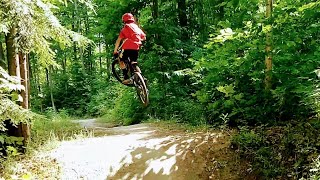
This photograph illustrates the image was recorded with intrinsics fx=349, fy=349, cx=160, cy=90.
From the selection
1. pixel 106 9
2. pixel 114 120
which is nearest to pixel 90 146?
pixel 106 9

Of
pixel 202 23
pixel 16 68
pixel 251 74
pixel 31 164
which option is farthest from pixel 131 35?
pixel 202 23

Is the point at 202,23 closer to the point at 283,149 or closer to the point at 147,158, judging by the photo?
the point at 147,158

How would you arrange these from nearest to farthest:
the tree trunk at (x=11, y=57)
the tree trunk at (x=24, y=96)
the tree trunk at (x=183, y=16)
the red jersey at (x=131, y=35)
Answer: the tree trunk at (x=11, y=57), the tree trunk at (x=24, y=96), the red jersey at (x=131, y=35), the tree trunk at (x=183, y=16)

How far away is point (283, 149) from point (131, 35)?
4098mm

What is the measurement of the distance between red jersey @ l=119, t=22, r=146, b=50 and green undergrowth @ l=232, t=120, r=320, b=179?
318cm

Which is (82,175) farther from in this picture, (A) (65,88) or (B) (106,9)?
(A) (65,88)

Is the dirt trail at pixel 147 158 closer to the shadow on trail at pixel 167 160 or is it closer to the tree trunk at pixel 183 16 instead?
the shadow on trail at pixel 167 160

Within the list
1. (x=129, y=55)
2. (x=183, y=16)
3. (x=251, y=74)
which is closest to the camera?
(x=251, y=74)

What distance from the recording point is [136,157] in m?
6.47

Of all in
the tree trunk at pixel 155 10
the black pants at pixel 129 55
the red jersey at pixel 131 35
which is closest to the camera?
the red jersey at pixel 131 35

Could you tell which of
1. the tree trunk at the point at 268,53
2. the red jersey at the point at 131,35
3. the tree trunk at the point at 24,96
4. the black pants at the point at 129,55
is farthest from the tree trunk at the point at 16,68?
the tree trunk at the point at 268,53

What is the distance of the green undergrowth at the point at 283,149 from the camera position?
210 inches

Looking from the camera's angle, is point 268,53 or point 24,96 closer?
point 24,96

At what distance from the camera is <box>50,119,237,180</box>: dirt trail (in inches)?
236
